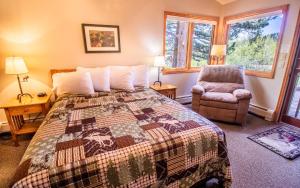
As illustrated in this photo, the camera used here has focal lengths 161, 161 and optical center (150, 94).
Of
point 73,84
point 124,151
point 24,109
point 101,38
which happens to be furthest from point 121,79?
point 124,151

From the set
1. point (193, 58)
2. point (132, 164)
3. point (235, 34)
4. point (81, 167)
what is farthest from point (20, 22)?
point (235, 34)

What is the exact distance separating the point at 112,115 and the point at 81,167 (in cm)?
74

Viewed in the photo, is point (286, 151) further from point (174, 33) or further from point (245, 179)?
point (174, 33)

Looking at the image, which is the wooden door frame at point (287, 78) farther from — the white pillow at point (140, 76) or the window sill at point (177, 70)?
the white pillow at point (140, 76)

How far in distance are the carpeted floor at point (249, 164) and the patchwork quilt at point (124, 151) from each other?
0.49 metres

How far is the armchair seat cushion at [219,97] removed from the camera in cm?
277

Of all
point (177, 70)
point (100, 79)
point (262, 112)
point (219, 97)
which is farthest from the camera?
point (177, 70)

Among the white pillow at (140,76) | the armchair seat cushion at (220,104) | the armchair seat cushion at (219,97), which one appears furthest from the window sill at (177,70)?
the armchair seat cushion at (220,104)

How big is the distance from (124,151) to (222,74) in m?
2.93

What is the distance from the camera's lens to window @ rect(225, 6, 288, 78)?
114 inches

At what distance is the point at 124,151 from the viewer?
1.10 metres

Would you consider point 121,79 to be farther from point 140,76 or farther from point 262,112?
point 262,112

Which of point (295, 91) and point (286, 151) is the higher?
point (295, 91)

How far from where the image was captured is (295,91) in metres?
2.75
